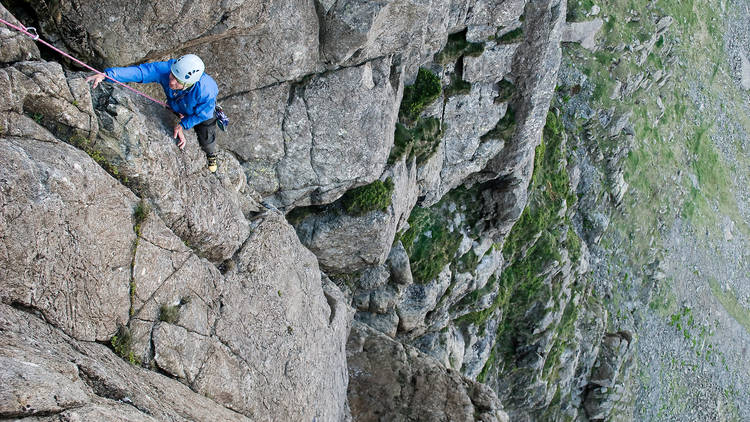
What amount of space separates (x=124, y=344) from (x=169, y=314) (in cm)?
143

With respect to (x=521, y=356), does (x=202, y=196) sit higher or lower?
higher

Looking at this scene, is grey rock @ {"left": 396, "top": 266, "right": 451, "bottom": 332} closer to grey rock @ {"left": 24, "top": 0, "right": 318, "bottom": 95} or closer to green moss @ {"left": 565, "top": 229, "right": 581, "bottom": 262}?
grey rock @ {"left": 24, "top": 0, "right": 318, "bottom": 95}

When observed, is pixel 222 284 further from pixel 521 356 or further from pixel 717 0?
pixel 717 0

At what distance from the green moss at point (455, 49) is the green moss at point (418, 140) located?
3180mm

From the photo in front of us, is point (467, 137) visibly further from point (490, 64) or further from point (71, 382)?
point (71, 382)

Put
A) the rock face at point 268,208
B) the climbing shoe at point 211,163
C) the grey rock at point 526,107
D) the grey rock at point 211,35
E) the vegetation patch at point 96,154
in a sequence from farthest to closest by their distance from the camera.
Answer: the grey rock at point 526,107 → the climbing shoe at point 211,163 → the grey rock at point 211,35 → the vegetation patch at point 96,154 → the rock face at point 268,208

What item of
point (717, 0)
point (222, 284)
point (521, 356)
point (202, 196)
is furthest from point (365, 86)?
point (717, 0)

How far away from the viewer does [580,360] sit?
166ft

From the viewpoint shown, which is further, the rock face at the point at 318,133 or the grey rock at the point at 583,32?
the grey rock at the point at 583,32

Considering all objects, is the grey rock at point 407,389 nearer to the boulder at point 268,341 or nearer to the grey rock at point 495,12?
the boulder at point 268,341

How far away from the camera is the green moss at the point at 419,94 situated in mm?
28734

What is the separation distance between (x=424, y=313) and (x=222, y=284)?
19.7 metres

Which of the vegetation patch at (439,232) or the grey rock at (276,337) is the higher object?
the vegetation patch at (439,232)

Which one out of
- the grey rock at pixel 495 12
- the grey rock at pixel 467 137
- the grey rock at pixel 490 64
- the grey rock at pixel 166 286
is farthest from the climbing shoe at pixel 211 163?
the grey rock at pixel 490 64
